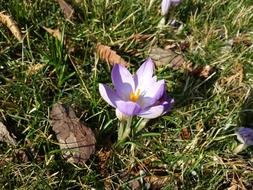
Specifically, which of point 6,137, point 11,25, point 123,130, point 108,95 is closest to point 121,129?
point 123,130

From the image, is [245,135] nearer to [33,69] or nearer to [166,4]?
[166,4]

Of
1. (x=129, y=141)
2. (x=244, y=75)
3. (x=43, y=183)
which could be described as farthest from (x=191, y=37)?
(x=43, y=183)

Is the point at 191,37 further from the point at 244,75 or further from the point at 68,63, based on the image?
the point at 68,63

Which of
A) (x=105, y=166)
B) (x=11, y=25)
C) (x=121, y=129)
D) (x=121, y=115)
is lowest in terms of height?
(x=105, y=166)

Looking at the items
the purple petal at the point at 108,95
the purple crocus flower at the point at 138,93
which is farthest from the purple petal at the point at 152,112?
the purple petal at the point at 108,95

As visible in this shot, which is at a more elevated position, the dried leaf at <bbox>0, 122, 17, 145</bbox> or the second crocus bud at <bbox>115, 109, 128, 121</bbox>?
the dried leaf at <bbox>0, 122, 17, 145</bbox>

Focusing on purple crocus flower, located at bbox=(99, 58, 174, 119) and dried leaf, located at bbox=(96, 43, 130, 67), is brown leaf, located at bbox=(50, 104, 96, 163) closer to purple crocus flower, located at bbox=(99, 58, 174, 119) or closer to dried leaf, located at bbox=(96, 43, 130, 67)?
purple crocus flower, located at bbox=(99, 58, 174, 119)

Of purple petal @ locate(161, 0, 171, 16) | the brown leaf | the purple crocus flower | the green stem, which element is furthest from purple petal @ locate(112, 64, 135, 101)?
purple petal @ locate(161, 0, 171, 16)
